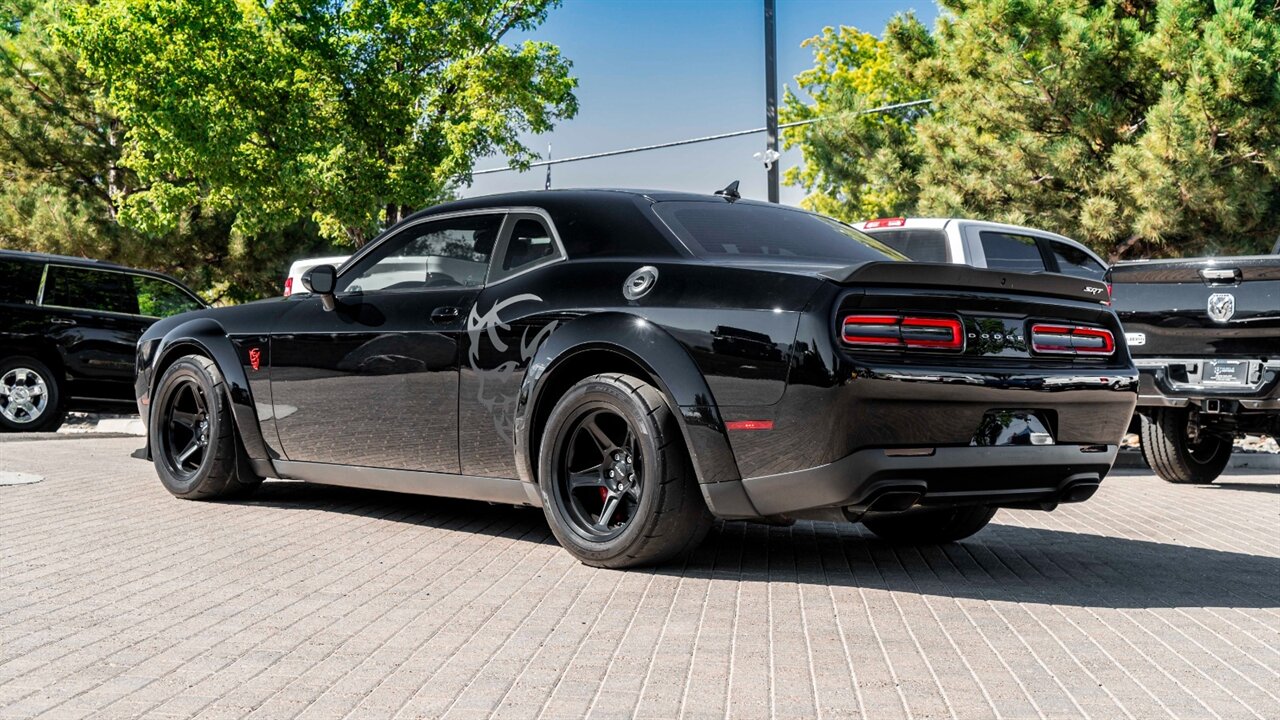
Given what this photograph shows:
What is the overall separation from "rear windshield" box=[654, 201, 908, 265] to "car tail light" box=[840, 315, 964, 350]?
2.50 feet

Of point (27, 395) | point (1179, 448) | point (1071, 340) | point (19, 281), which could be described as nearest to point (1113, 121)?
point (1179, 448)

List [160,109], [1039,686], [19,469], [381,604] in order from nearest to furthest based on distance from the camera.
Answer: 1. [1039,686]
2. [381,604]
3. [19,469]
4. [160,109]

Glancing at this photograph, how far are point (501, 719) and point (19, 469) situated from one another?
7406 mm

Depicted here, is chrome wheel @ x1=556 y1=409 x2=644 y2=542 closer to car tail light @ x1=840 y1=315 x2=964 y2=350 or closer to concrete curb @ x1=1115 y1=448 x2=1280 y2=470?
car tail light @ x1=840 y1=315 x2=964 y2=350

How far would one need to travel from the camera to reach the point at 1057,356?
5.49 m

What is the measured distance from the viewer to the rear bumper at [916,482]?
16.3ft

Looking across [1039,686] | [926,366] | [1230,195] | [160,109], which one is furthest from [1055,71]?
[1039,686]

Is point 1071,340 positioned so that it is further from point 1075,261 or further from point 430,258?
point 1075,261

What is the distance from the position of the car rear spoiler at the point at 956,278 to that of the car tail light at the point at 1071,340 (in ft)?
0.46

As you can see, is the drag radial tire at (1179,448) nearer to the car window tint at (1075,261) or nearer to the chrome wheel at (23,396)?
the car window tint at (1075,261)

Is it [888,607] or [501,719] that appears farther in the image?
[888,607]

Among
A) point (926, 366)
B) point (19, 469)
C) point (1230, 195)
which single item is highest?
point (1230, 195)

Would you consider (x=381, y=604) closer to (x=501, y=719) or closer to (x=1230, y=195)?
(x=501, y=719)

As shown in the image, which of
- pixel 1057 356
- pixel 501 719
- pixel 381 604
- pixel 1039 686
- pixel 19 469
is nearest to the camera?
pixel 501 719
